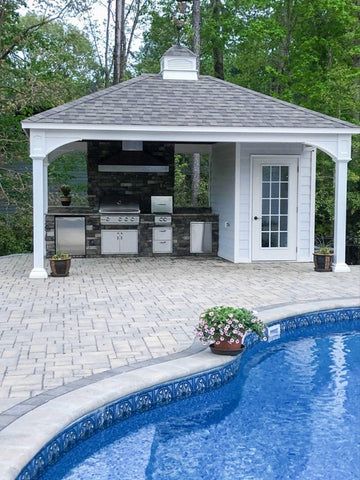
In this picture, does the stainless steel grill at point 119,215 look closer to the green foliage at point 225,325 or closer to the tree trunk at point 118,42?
the green foliage at point 225,325

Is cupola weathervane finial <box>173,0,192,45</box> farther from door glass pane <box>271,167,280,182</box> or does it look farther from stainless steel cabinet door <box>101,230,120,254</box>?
stainless steel cabinet door <box>101,230,120,254</box>

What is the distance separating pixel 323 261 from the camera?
11.4 meters

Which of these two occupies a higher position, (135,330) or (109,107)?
(109,107)

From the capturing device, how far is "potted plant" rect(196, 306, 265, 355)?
18.8 ft

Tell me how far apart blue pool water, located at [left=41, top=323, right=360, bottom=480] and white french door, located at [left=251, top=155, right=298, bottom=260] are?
20.9 feet

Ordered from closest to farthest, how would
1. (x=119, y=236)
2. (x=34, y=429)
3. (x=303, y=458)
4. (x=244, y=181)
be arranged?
(x=34, y=429) < (x=303, y=458) < (x=244, y=181) < (x=119, y=236)

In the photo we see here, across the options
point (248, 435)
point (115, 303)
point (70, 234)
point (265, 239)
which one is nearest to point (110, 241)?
point (70, 234)

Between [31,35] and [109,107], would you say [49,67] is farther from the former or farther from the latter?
[109,107]

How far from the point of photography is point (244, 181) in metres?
12.6

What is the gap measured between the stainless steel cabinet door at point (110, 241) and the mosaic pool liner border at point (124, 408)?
22.8 feet

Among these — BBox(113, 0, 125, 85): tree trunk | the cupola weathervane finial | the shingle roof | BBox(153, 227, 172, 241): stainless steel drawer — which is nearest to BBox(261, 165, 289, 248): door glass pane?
the shingle roof

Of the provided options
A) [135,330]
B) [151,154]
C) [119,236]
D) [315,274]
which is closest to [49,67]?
[151,154]

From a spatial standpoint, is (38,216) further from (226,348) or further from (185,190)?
(185,190)

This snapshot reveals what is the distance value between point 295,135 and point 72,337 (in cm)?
658
